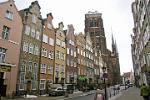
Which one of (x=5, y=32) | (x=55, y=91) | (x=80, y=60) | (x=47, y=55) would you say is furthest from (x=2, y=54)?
(x=80, y=60)

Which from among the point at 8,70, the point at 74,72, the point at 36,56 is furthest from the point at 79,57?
the point at 8,70

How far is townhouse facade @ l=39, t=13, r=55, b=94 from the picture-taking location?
36.4 m

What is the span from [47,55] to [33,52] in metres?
4.73

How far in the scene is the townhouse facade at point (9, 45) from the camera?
27.1 m

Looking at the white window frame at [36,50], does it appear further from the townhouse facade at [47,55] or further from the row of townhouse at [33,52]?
the townhouse facade at [47,55]

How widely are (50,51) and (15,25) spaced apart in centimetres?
1087

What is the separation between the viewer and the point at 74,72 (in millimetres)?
50812

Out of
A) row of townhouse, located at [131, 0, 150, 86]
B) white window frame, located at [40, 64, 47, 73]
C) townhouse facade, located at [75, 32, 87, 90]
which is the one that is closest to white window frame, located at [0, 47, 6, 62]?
white window frame, located at [40, 64, 47, 73]

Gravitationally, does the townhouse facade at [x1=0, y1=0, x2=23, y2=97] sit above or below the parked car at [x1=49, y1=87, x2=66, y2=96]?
above

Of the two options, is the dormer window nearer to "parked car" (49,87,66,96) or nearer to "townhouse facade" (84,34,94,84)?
"parked car" (49,87,66,96)

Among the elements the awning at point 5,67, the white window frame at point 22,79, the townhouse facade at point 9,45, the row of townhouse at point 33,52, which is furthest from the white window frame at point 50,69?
the awning at point 5,67

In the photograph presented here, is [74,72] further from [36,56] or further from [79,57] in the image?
[36,56]

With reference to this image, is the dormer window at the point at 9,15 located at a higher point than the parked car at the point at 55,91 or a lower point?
higher

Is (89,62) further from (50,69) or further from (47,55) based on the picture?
(47,55)
